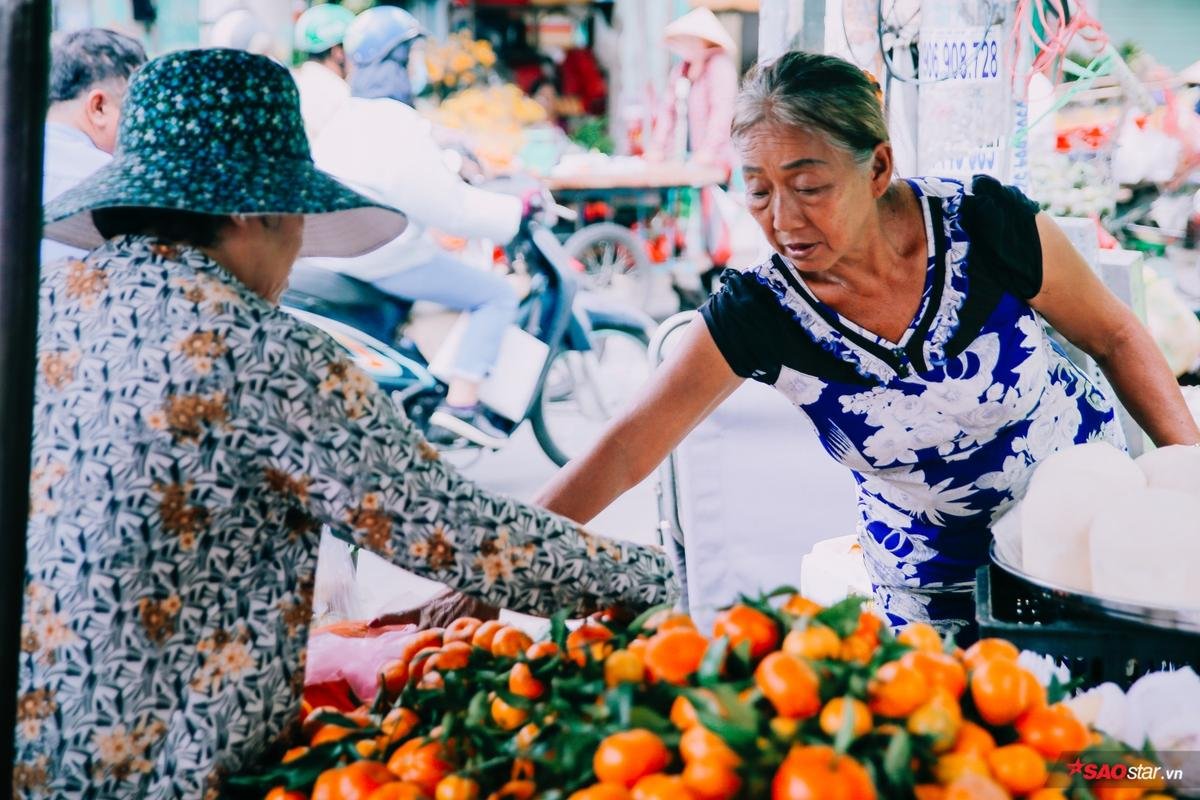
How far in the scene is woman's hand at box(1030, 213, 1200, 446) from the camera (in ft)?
6.77

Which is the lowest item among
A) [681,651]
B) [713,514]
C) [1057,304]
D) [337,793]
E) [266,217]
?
[713,514]

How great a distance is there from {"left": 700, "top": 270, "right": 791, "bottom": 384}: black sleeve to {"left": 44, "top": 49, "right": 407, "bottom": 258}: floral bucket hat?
0.85 meters

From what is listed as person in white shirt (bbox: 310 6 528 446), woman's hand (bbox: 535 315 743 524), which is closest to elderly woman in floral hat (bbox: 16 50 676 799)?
woman's hand (bbox: 535 315 743 524)

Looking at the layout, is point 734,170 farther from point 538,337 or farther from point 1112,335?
point 1112,335

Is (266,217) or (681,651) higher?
(266,217)

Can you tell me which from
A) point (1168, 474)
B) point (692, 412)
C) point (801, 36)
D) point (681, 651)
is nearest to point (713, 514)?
point (692, 412)

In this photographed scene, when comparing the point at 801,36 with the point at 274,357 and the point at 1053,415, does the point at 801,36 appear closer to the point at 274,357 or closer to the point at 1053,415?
the point at 1053,415

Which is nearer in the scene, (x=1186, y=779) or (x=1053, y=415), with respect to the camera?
(x=1186, y=779)

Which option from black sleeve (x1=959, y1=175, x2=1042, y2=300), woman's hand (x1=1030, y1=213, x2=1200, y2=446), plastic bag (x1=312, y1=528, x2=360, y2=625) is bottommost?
plastic bag (x1=312, y1=528, x2=360, y2=625)

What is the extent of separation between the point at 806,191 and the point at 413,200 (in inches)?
129

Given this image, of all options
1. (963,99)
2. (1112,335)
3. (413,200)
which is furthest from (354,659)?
(413,200)

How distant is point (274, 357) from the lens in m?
1.32

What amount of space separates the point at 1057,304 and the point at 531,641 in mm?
1171

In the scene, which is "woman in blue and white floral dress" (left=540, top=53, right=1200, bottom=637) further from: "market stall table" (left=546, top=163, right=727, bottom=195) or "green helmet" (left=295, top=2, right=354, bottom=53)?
"market stall table" (left=546, top=163, right=727, bottom=195)
